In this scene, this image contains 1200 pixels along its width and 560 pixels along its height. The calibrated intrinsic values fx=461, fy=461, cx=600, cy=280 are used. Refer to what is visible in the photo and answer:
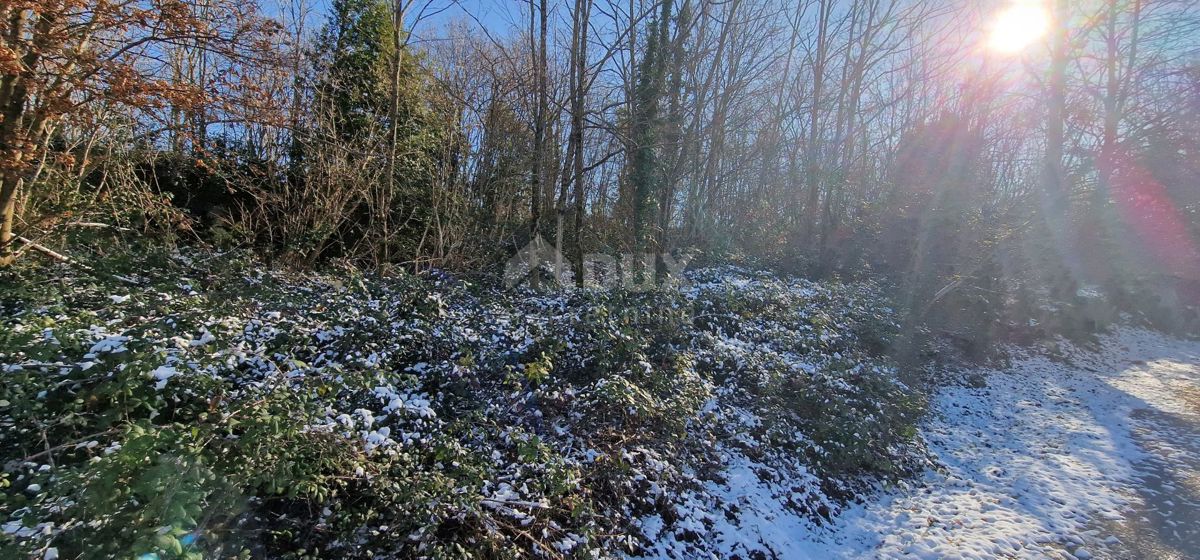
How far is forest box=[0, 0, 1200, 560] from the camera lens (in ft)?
8.96

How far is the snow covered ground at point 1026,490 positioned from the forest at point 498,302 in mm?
68

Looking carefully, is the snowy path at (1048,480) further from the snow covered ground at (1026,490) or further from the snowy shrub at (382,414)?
the snowy shrub at (382,414)

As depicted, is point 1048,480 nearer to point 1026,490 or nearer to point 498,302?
point 1026,490

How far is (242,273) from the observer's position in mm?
5555

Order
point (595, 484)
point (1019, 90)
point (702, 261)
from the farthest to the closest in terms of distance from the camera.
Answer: point (1019, 90) → point (702, 261) → point (595, 484)

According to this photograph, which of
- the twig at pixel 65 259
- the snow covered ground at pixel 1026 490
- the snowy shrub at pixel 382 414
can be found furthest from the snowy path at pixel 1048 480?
the twig at pixel 65 259

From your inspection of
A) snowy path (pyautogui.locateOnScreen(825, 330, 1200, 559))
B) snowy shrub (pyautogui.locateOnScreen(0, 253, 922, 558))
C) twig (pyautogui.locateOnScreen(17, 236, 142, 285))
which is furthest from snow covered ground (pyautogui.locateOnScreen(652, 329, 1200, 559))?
twig (pyautogui.locateOnScreen(17, 236, 142, 285))

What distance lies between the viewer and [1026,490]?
5.07 meters

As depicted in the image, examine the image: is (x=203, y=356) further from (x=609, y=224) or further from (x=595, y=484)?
(x=609, y=224)

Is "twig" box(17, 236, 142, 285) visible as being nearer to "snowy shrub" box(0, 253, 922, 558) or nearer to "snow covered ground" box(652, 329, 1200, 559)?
"snowy shrub" box(0, 253, 922, 558)

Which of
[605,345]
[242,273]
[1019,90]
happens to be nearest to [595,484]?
[605,345]

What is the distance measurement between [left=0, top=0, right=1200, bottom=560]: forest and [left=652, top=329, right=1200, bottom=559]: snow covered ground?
0.07 meters

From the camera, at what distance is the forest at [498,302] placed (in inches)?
108

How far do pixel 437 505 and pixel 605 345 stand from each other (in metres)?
2.67
